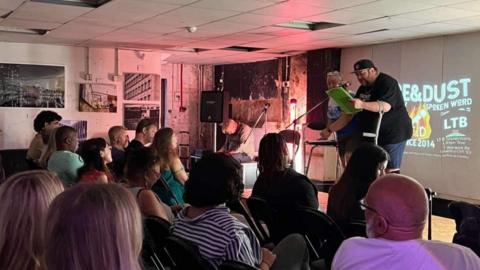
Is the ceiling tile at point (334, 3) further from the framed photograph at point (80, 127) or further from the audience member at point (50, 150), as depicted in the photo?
the framed photograph at point (80, 127)

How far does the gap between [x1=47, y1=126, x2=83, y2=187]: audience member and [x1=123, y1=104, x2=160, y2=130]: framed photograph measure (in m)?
5.39

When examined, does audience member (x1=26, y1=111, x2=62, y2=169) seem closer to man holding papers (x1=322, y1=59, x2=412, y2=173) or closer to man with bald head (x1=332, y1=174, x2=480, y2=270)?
man holding papers (x1=322, y1=59, x2=412, y2=173)

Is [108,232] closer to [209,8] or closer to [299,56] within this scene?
[209,8]

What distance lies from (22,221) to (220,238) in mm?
772

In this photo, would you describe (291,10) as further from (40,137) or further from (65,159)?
(40,137)

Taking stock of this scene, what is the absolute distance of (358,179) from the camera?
→ 2934 mm

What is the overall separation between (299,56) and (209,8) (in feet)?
14.7

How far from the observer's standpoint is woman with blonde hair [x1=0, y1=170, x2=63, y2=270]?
1468 millimetres

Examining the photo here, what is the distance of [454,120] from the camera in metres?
7.51

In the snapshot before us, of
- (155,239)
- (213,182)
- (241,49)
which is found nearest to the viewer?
(213,182)

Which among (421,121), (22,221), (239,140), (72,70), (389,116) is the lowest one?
(239,140)

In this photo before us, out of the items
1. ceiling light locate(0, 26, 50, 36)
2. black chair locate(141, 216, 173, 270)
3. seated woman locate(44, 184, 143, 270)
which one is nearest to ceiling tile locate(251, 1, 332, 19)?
black chair locate(141, 216, 173, 270)

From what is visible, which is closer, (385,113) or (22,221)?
(22,221)

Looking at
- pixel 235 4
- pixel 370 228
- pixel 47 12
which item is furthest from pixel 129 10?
pixel 370 228
